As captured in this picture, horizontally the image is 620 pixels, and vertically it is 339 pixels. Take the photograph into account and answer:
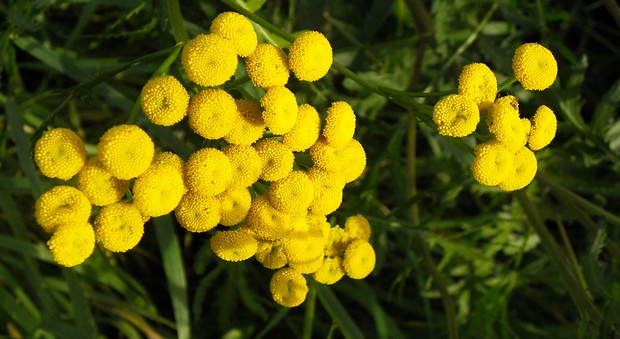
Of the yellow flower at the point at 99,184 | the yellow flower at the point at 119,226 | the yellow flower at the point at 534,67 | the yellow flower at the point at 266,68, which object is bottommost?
the yellow flower at the point at 119,226

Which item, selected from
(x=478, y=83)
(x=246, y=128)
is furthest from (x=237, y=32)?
(x=478, y=83)

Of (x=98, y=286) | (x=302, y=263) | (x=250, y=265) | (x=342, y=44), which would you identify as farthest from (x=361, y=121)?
(x=98, y=286)

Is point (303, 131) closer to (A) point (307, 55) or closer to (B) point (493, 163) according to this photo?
(A) point (307, 55)

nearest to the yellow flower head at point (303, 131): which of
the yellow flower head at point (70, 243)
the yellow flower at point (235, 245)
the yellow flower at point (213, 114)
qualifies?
the yellow flower at point (213, 114)

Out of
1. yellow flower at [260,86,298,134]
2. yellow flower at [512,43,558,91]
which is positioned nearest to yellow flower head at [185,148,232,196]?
yellow flower at [260,86,298,134]

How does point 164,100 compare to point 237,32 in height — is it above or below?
below

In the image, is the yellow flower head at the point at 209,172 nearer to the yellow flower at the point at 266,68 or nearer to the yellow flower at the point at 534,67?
Result: the yellow flower at the point at 266,68
